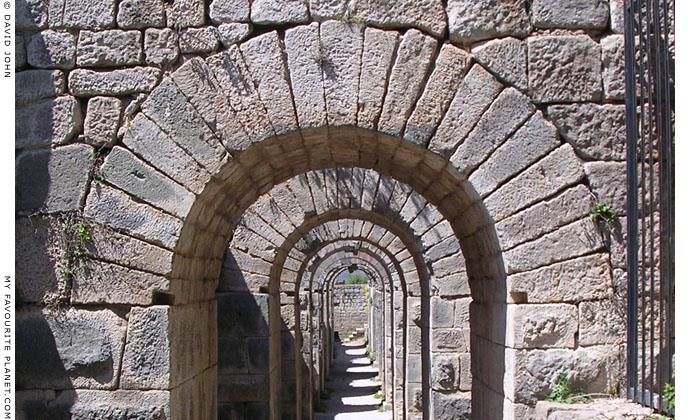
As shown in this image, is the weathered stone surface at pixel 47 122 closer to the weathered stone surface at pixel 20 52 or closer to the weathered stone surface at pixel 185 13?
the weathered stone surface at pixel 20 52

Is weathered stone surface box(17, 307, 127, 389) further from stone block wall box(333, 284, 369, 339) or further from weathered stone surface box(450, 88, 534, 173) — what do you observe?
stone block wall box(333, 284, 369, 339)

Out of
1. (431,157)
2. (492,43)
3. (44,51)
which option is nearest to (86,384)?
(44,51)

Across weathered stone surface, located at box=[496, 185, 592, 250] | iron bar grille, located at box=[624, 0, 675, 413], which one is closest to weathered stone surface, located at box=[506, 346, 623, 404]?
iron bar grille, located at box=[624, 0, 675, 413]

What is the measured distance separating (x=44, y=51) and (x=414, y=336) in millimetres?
8280

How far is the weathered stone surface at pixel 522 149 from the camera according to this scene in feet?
14.4

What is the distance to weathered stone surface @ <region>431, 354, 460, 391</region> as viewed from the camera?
29.7ft

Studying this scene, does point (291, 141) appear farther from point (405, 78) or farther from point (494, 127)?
point (494, 127)

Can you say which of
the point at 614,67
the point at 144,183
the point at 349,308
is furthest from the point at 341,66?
the point at 349,308

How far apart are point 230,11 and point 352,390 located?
1712 cm

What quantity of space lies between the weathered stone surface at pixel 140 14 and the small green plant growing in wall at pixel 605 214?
2.91 metres

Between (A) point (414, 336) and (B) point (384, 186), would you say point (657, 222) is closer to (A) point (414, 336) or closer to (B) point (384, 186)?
(B) point (384, 186)

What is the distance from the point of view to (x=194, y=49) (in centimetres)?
451

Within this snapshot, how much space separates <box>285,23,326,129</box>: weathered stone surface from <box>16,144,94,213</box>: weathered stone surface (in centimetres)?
137

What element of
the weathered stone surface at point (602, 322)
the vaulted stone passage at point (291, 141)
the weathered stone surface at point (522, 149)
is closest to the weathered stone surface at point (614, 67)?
the vaulted stone passage at point (291, 141)
